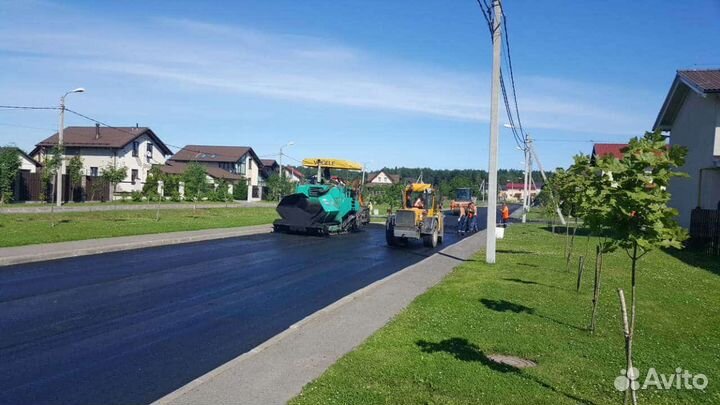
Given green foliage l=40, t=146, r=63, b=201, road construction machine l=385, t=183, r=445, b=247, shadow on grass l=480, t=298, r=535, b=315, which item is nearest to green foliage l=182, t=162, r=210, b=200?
green foliage l=40, t=146, r=63, b=201

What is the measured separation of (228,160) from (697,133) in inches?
2276

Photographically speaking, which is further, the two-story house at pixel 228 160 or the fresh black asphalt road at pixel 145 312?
the two-story house at pixel 228 160

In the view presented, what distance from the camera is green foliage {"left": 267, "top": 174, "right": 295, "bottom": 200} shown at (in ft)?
210

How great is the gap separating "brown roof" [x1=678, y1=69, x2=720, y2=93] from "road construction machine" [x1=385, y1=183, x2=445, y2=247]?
36.3ft

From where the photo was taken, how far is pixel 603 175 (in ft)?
23.4

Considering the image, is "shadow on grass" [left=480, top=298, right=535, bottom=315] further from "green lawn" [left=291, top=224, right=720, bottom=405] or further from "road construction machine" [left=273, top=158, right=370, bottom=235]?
"road construction machine" [left=273, top=158, right=370, bottom=235]

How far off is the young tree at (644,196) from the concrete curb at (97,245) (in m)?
13.9

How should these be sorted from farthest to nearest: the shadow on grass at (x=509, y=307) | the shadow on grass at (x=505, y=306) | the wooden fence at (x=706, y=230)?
the wooden fence at (x=706, y=230), the shadow on grass at (x=505, y=306), the shadow on grass at (x=509, y=307)

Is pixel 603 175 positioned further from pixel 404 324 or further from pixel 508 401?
pixel 404 324

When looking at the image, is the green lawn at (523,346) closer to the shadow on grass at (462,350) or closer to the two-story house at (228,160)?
the shadow on grass at (462,350)

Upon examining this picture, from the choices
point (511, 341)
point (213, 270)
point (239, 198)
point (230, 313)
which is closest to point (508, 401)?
point (511, 341)

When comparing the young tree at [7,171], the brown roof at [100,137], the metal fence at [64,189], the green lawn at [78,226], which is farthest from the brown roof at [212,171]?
the green lawn at [78,226]

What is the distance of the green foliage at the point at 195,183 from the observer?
4975cm

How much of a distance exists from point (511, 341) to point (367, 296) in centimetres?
405
